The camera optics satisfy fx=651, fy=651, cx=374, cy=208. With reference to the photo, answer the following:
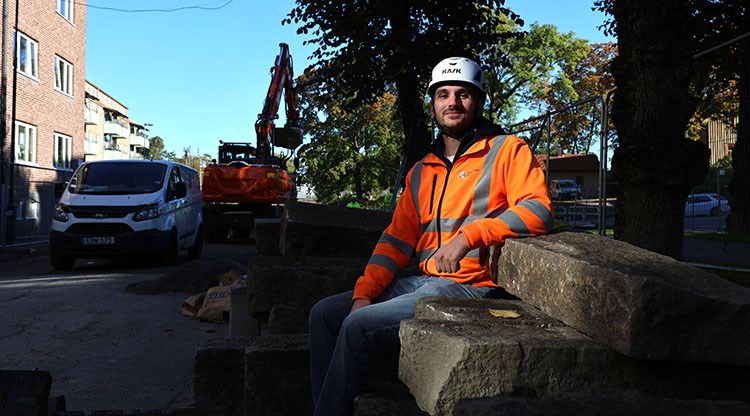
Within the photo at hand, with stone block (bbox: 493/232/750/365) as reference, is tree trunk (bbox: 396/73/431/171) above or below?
above

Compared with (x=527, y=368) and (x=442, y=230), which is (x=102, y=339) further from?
(x=527, y=368)

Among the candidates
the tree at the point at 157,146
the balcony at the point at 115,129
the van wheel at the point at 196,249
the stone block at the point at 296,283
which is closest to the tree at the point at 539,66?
the van wheel at the point at 196,249

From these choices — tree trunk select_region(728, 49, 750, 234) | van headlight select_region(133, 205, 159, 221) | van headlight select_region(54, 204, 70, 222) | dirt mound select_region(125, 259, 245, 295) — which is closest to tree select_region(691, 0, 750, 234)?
tree trunk select_region(728, 49, 750, 234)

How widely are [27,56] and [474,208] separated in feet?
73.7

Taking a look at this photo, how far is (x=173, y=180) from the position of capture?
12391 millimetres

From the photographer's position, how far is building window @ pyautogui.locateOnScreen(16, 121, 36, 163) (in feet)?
69.5

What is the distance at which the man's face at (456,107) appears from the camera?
10.7 ft

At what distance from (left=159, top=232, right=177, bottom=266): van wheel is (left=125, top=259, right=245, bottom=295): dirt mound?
2058 millimetres

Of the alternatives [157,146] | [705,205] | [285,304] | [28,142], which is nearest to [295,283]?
[285,304]

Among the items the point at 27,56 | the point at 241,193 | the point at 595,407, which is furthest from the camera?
the point at 27,56

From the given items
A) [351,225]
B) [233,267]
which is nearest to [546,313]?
[351,225]

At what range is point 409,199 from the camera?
11.2 feet

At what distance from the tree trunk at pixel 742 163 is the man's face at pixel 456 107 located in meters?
3.99

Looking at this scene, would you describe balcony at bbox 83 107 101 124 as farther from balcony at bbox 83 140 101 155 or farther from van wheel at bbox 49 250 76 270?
van wheel at bbox 49 250 76 270
